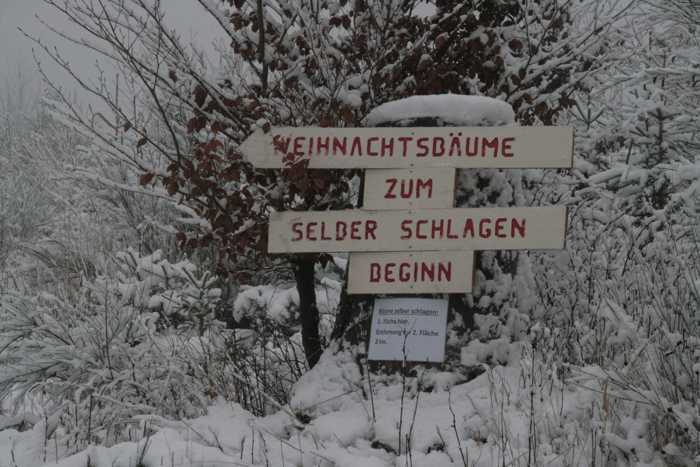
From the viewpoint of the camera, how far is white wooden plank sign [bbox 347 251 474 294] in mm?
3863

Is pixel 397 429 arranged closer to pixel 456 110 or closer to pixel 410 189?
pixel 410 189

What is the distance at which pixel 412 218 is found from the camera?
3.93m

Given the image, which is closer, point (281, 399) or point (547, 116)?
point (281, 399)

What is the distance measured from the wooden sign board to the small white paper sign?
0.29 meters

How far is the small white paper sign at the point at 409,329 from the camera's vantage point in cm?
390

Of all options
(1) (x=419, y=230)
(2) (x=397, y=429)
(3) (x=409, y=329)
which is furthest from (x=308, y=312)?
(2) (x=397, y=429)

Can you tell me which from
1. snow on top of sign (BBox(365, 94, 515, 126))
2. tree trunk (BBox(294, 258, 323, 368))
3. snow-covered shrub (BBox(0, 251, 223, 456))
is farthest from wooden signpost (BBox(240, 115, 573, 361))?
snow-covered shrub (BBox(0, 251, 223, 456))

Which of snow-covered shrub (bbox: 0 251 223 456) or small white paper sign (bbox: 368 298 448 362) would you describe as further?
snow-covered shrub (bbox: 0 251 223 456)

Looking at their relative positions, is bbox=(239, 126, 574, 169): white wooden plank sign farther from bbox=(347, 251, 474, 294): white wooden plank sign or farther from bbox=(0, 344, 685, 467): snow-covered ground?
bbox=(0, 344, 685, 467): snow-covered ground

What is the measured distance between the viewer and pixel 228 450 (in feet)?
11.0

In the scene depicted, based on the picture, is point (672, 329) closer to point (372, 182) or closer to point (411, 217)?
point (411, 217)

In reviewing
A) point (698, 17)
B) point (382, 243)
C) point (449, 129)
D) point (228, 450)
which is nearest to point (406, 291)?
point (382, 243)

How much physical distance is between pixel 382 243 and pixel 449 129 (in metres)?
0.66

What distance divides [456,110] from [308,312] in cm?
153
